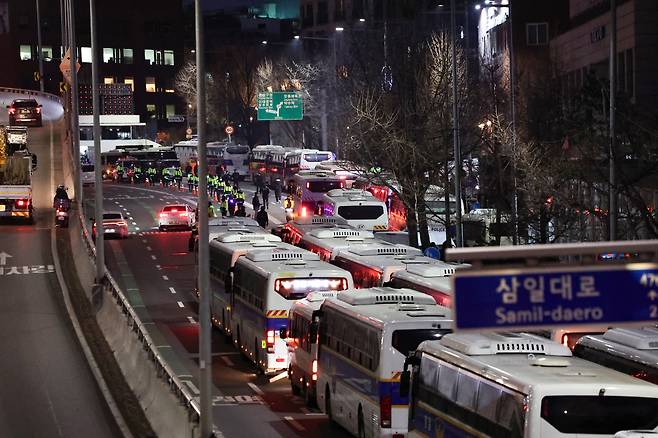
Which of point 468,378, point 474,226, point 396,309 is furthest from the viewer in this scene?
point 474,226

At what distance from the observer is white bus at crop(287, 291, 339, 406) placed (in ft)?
98.4

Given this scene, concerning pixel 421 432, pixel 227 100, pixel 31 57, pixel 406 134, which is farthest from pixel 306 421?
pixel 31 57

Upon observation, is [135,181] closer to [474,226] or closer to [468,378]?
[474,226]

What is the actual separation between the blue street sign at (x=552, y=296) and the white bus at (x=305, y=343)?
20.3 m

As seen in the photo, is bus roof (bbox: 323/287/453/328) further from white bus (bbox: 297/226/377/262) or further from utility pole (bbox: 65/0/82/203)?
utility pole (bbox: 65/0/82/203)

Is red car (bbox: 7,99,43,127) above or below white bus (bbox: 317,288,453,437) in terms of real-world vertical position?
above

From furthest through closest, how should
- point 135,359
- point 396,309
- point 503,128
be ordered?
1. point 503,128
2. point 135,359
3. point 396,309

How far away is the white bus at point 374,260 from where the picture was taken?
36.0 m

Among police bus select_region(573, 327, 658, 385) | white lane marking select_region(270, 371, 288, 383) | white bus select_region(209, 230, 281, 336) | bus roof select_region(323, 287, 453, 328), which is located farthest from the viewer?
white bus select_region(209, 230, 281, 336)

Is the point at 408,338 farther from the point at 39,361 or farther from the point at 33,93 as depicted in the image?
the point at 33,93

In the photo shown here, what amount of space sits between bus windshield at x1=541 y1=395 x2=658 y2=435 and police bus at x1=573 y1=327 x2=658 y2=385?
109 inches

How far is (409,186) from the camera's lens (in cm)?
5697

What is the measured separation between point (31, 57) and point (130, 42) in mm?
16146

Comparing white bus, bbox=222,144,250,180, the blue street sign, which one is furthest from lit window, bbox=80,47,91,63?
the blue street sign
